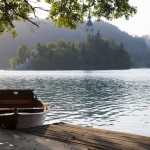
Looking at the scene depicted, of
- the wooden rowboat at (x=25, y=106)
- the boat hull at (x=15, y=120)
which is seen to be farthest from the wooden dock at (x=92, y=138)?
the wooden rowboat at (x=25, y=106)

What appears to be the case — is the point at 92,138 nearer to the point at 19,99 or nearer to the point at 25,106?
the point at 25,106

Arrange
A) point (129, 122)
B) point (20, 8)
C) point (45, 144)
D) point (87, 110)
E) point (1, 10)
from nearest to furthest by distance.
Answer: point (45, 144), point (1, 10), point (20, 8), point (129, 122), point (87, 110)

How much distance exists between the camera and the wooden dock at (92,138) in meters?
12.5

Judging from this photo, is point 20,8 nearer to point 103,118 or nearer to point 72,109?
point 103,118

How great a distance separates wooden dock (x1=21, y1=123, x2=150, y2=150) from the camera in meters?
12.5

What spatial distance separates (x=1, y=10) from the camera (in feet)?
54.3

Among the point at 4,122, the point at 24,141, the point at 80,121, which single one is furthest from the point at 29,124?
the point at 80,121

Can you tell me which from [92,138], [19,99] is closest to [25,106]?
[19,99]

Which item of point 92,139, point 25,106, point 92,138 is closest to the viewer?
point 92,139

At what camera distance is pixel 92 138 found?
45.3 feet

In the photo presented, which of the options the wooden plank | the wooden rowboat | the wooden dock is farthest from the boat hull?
the wooden plank

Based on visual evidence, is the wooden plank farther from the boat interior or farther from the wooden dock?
the boat interior

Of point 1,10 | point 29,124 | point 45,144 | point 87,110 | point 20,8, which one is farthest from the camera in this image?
point 87,110

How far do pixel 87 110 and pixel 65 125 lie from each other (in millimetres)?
28039
